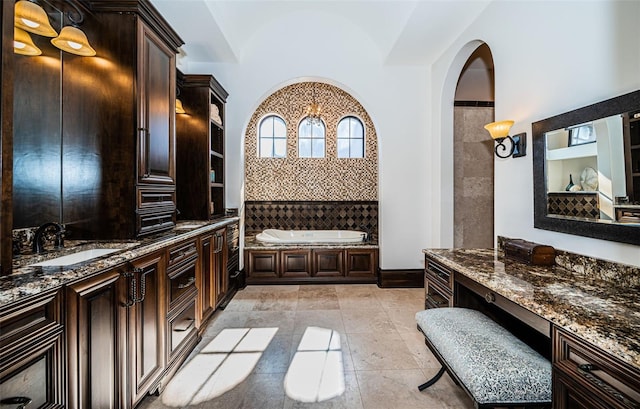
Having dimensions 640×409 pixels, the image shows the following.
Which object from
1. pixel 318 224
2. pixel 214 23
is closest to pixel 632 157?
pixel 214 23

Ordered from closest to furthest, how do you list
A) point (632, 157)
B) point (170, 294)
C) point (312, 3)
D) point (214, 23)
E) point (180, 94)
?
point (632, 157), point (170, 294), point (214, 23), point (180, 94), point (312, 3)

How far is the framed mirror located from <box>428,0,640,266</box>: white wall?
8 centimetres

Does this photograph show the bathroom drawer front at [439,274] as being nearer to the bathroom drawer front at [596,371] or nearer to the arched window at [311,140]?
the bathroom drawer front at [596,371]

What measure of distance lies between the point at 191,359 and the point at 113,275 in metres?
1.31

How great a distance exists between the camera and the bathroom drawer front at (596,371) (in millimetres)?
890

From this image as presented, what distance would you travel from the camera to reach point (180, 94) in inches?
138

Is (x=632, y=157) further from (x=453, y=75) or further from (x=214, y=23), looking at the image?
(x=214, y=23)

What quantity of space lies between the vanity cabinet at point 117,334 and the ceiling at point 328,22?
264cm

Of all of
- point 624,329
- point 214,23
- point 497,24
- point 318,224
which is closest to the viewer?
point 624,329

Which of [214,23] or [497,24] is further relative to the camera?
[214,23]

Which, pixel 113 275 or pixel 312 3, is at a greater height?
pixel 312 3

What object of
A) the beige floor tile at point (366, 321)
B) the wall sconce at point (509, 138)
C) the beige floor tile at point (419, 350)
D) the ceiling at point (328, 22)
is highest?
the ceiling at point (328, 22)

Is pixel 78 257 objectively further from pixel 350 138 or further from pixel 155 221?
pixel 350 138

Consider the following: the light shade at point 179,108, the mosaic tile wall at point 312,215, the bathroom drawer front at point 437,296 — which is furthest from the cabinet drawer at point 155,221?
the mosaic tile wall at point 312,215
